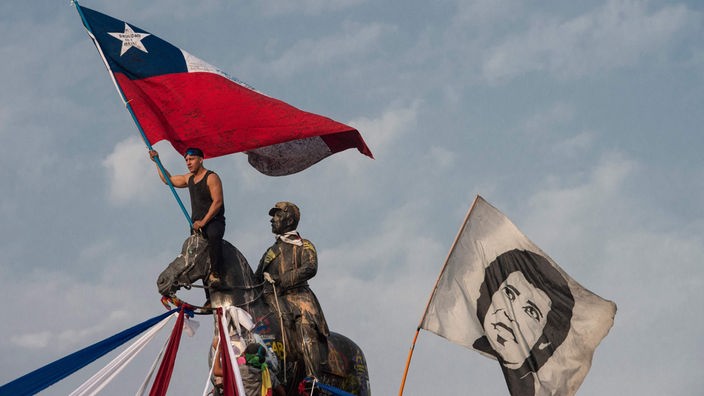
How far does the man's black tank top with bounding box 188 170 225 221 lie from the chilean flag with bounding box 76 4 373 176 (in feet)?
4.71

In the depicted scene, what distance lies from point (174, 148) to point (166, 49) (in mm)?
1876

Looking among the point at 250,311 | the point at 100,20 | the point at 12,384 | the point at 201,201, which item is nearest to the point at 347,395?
the point at 250,311

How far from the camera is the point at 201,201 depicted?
1617cm

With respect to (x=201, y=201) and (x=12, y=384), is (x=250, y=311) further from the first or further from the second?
(x=12, y=384)

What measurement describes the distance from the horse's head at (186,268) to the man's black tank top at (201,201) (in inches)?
17.3

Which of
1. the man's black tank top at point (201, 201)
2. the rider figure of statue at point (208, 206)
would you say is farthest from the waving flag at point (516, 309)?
the man's black tank top at point (201, 201)

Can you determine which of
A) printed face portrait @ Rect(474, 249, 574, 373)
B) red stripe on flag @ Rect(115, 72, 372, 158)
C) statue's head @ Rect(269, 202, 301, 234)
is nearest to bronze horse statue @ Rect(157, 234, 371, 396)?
statue's head @ Rect(269, 202, 301, 234)

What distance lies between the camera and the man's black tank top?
16.1 m

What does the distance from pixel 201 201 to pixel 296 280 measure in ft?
6.27

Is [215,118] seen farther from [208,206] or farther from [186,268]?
[186,268]

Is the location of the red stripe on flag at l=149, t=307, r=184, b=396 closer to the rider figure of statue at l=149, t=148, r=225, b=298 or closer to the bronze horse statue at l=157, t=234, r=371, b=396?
the bronze horse statue at l=157, t=234, r=371, b=396

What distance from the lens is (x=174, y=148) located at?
1769 cm

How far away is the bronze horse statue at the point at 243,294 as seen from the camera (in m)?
15.7

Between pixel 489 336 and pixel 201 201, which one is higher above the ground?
pixel 201 201
